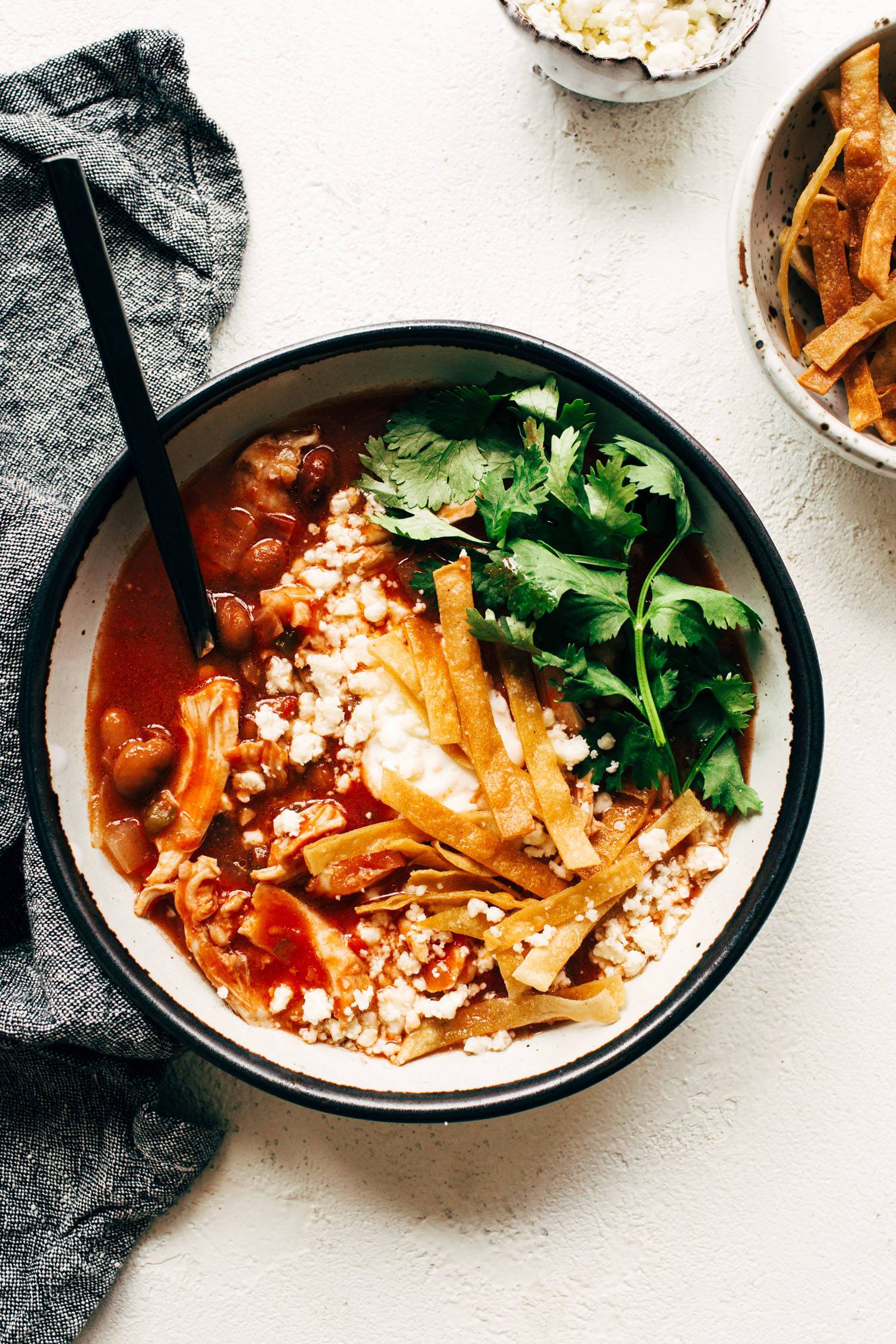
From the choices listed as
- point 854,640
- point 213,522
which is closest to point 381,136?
point 213,522

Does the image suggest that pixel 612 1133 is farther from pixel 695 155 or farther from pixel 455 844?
pixel 695 155

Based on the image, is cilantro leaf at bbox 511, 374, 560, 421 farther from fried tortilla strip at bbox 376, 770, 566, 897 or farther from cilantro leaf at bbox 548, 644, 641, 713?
fried tortilla strip at bbox 376, 770, 566, 897

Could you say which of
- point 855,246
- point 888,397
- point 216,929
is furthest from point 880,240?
point 216,929

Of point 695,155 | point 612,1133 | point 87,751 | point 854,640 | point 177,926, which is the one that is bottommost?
point 612,1133

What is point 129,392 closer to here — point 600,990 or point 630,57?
point 630,57

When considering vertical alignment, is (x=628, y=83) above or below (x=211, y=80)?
above

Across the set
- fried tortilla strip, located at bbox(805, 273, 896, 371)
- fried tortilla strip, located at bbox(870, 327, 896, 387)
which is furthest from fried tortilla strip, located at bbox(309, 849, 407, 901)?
fried tortilla strip, located at bbox(870, 327, 896, 387)

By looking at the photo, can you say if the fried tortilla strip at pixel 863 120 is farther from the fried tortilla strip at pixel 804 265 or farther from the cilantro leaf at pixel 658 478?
the cilantro leaf at pixel 658 478
